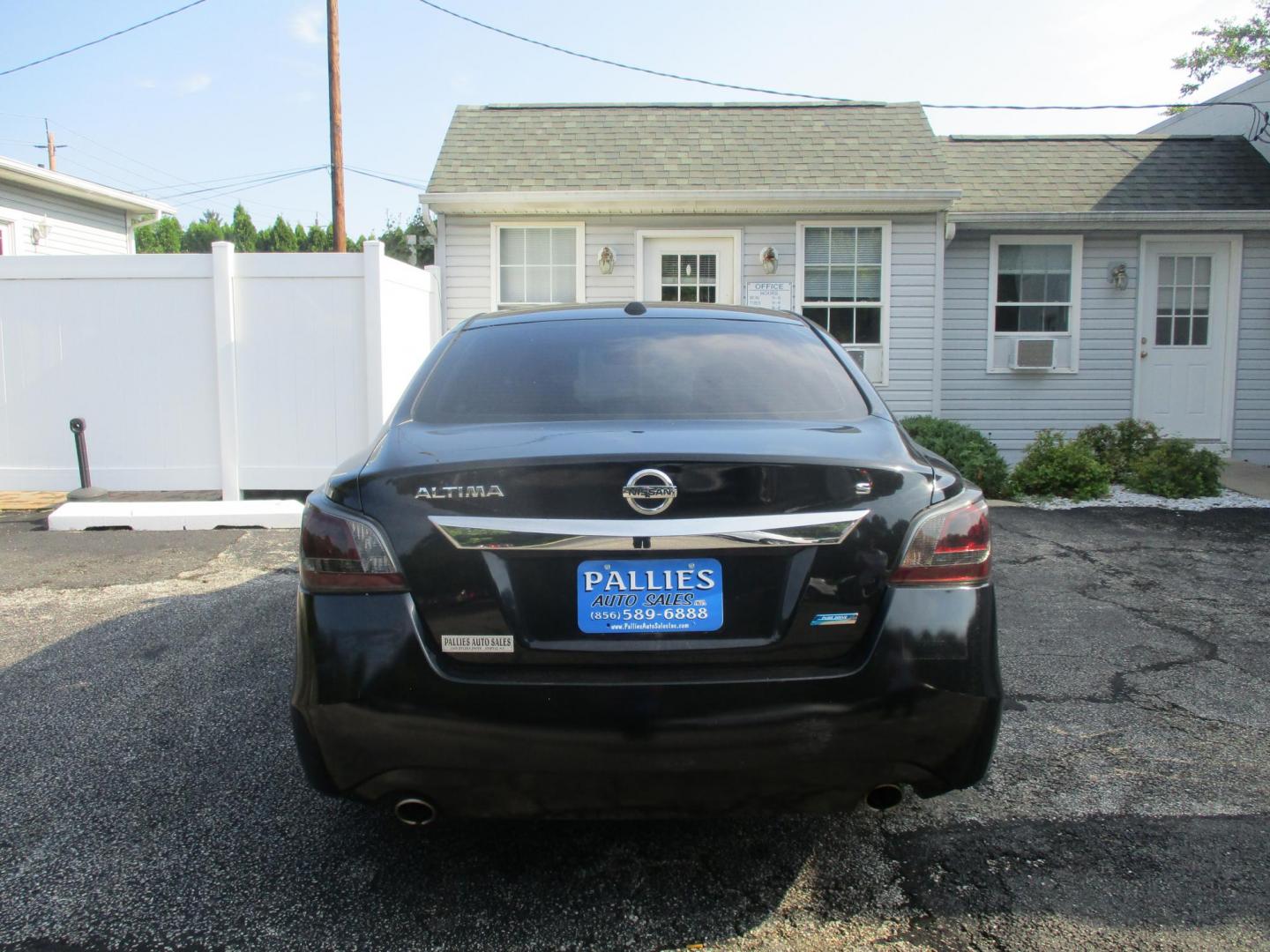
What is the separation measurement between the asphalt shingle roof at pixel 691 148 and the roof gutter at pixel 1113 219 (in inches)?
26.6

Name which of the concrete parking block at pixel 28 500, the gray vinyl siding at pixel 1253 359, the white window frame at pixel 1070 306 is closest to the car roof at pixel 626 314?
the concrete parking block at pixel 28 500

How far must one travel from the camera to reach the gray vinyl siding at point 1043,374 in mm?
11102

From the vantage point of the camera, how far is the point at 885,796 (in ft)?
7.15

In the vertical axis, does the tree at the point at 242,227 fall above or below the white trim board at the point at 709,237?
above

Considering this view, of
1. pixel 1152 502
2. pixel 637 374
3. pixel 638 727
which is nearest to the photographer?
pixel 638 727

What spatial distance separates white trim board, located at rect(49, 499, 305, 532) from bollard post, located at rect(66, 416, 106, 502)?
18.6 inches

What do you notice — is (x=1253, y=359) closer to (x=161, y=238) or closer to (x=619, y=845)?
(x=619, y=845)

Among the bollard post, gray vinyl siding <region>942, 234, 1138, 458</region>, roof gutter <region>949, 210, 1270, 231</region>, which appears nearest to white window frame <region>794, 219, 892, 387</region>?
roof gutter <region>949, 210, 1270, 231</region>

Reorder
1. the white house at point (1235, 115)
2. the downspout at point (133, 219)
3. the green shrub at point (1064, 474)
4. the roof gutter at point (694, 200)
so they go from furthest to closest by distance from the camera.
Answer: the downspout at point (133, 219), the white house at point (1235, 115), the roof gutter at point (694, 200), the green shrub at point (1064, 474)

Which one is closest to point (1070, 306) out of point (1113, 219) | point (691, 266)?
point (1113, 219)

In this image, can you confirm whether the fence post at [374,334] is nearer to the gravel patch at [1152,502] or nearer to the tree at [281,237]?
the gravel patch at [1152,502]

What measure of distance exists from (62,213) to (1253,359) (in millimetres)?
A: 16146

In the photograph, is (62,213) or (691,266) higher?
(62,213)

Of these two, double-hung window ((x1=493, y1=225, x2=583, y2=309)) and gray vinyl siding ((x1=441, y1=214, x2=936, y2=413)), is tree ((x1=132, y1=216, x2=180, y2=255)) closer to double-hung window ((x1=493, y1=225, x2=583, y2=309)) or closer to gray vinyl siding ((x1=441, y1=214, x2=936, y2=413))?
gray vinyl siding ((x1=441, y1=214, x2=936, y2=413))
